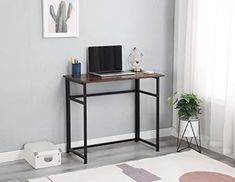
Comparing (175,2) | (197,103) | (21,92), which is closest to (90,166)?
(21,92)

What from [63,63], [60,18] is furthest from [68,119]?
[60,18]

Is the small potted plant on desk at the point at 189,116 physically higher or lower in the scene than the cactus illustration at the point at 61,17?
lower

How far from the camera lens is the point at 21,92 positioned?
4.45 meters

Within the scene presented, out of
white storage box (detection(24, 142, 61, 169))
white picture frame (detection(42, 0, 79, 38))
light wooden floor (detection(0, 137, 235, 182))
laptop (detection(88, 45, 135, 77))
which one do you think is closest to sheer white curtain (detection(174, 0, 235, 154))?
light wooden floor (detection(0, 137, 235, 182))

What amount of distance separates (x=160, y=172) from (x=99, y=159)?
2.25 ft

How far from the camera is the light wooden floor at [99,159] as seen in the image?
412cm

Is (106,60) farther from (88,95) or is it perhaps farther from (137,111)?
(137,111)

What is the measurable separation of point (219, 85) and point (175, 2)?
1143mm

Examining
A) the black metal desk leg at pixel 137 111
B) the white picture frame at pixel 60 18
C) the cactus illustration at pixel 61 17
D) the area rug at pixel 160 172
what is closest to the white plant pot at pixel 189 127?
the area rug at pixel 160 172

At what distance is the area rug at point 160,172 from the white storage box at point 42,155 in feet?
0.96

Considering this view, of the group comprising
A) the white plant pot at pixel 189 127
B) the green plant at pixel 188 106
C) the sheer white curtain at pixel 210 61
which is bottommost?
the white plant pot at pixel 189 127

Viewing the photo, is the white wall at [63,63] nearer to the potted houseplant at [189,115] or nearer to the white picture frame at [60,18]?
the white picture frame at [60,18]

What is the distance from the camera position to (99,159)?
4504 millimetres

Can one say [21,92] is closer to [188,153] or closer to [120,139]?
[120,139]
